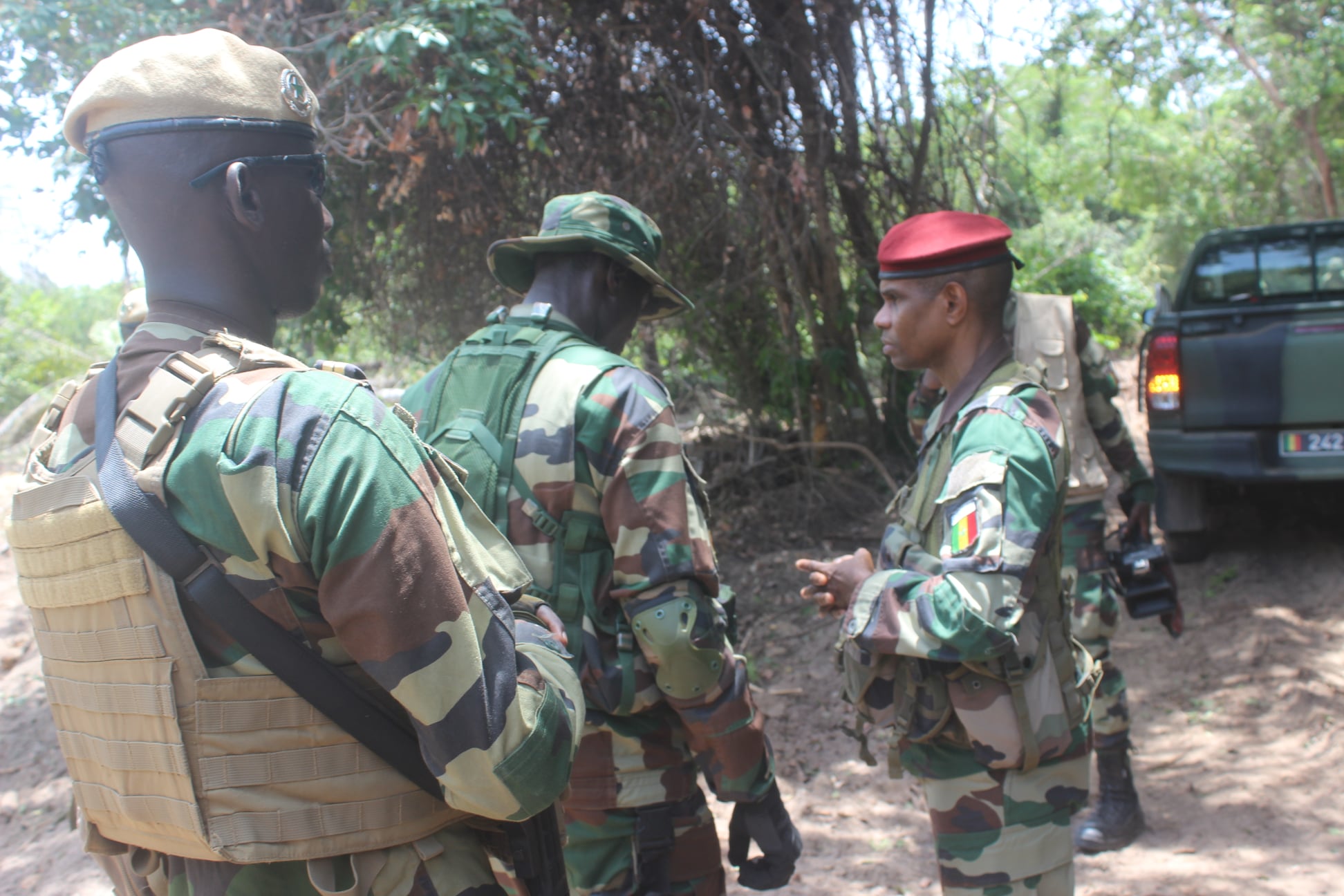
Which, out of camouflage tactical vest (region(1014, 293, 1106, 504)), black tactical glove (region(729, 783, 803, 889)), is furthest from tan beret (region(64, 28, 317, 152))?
camouflage tactical vest (region(1014, 293, 1106, 504))

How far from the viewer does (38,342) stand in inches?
496

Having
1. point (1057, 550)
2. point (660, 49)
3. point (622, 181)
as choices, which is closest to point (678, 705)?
point (1057, 550)

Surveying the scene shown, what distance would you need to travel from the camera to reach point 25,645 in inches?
211

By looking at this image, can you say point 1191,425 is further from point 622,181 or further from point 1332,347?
point 622,181

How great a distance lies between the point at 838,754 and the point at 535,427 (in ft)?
9.14

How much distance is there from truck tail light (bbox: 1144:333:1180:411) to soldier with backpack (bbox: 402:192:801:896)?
3.65 meters

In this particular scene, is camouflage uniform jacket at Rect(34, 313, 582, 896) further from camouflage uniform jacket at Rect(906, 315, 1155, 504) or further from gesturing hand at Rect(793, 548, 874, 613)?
camouflage uniform jacket at Rect(906, 315, 1155, 504)

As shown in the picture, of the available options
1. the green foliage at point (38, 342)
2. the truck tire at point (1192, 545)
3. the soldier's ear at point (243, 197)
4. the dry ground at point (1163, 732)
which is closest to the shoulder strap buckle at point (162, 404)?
the soldier's ear at point (243, 197)

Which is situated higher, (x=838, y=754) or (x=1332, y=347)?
(x=1332, y=347)

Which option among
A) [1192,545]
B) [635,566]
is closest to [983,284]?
[635,566]

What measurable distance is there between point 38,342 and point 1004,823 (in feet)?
45.7

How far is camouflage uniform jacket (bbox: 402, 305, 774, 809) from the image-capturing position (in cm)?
201

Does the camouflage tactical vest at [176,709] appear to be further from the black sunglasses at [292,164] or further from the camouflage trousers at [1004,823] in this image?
the camouflage trousers at [1004,823]

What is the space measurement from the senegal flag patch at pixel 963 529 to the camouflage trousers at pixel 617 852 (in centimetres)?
84
